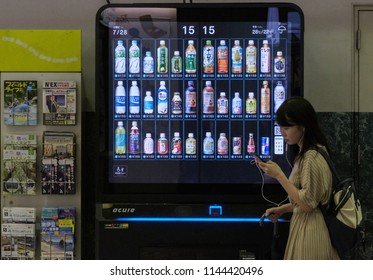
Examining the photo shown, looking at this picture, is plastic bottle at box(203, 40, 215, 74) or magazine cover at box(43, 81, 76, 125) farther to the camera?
magazine cover at box(43, 81, 76, 125)

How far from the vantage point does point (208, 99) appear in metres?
2.78

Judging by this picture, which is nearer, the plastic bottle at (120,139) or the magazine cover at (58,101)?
the plastic bottle at (120,139)

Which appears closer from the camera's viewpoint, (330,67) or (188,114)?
(188,114)

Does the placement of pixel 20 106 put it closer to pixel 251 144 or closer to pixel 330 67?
pixel 251 144

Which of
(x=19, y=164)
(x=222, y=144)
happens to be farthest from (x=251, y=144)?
(x=19, y=164)

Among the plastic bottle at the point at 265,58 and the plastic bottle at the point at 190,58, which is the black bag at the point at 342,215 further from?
the plastic bottle at the point at 190,58

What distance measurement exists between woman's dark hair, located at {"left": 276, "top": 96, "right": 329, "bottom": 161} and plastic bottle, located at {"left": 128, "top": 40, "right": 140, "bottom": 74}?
94 centimetres

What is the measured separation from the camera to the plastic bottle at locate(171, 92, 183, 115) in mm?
2779

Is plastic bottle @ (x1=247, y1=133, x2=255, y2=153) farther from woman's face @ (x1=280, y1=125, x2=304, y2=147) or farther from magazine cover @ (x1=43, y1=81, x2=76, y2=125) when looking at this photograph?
magazine cover @ (x1=43, y1=81, x2=76, y2=125)

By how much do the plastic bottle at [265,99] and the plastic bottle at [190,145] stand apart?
16.4 inches

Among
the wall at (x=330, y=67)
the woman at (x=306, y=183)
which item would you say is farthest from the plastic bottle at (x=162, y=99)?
the wall at (x=330, y=67)

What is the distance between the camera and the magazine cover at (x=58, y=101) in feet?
10.0

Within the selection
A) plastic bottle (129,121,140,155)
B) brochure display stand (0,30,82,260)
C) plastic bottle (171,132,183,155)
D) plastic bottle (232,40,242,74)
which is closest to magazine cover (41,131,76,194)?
brochure display stand (0,30,82,260)

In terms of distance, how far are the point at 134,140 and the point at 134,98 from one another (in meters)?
0.24
